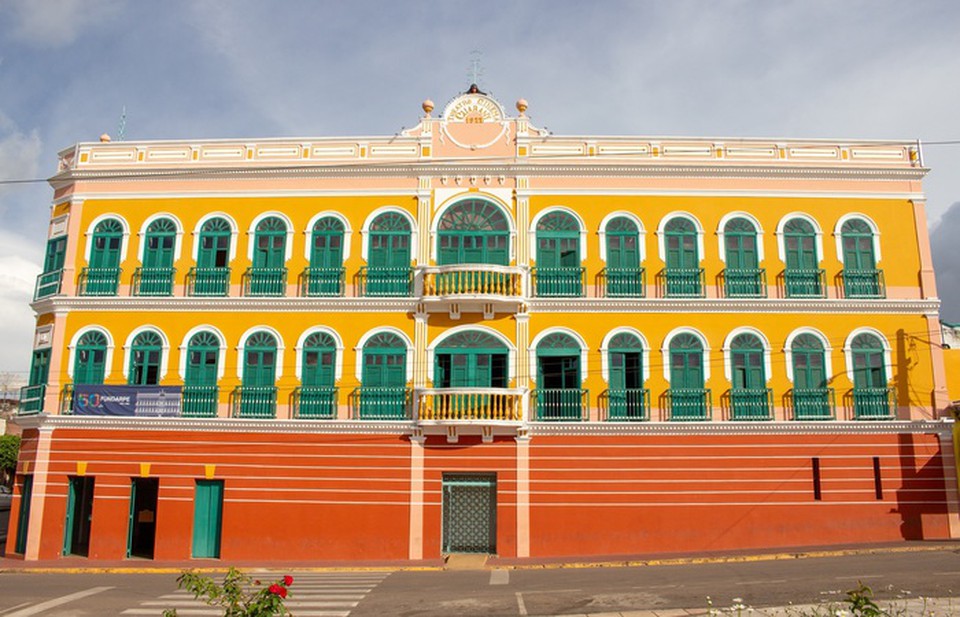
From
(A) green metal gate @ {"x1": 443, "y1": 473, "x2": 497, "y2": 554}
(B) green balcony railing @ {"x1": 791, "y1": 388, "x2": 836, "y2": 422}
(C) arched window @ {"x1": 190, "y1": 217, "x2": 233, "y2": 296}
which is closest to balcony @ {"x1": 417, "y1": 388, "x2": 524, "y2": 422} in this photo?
(A) green metal gate @ {"x1": 443, "y1": 473, "x2": 497, "y2": 554}

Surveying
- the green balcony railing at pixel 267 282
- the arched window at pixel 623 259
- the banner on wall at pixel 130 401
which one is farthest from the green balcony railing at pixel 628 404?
the banner on wall at pixel 130 401

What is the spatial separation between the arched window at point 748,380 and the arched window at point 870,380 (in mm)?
2591

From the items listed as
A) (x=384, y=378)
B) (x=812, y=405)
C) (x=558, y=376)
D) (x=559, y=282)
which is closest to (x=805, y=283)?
(x=812, y=405)

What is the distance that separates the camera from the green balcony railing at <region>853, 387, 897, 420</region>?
846 inches

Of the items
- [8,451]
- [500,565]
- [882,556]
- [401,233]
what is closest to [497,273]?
[401,233]

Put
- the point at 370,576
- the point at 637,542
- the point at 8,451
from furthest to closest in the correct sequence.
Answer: the point at 8,451 < the point at 637,542 < the point at 370,576

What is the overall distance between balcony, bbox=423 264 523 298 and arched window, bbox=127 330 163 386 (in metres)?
8.22

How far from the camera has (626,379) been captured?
71.5ft

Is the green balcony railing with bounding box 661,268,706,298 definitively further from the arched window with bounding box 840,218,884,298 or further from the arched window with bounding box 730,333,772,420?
the arched window with bounding box 840,218,884,298

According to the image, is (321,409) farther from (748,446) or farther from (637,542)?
(748,446)

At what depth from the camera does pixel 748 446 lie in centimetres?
2117

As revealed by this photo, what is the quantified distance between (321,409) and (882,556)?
15070 millimetres

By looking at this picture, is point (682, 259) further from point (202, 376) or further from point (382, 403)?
point (202, 376)

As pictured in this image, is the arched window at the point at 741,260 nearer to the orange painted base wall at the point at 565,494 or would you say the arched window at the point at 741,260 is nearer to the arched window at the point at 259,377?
the orange painted base wall at the point at 565,494
